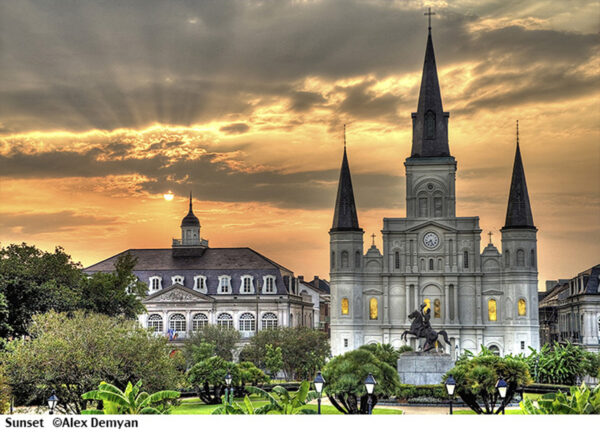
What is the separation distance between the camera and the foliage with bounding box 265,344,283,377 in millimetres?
78438

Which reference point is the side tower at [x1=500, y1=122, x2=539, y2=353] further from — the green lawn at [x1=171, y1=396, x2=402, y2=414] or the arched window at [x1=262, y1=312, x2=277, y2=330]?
the green lawn at [x1=171, y1=396, x2=402, y2=414]

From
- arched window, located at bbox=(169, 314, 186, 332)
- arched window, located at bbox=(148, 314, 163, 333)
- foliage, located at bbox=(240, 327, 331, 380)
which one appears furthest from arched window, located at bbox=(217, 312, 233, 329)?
foliage, located at bbox=(240, 327, 331, 380)

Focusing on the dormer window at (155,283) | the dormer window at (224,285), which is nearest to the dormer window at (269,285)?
the dormer window at (224,285)

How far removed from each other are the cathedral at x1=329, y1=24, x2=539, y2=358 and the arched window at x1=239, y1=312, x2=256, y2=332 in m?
12.0

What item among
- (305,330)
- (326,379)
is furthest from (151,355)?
(305,330)

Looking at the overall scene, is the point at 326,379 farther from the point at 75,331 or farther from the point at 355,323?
the point at 355,323

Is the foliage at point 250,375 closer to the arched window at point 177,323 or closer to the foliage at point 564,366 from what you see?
the foliage at point 564,366

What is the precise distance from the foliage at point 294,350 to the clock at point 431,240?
623 inches

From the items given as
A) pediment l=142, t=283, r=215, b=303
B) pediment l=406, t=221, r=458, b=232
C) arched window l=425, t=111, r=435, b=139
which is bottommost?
pediment l=142, t=283, r=215, b=303

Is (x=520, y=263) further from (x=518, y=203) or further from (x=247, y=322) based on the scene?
(x=247, y=322)

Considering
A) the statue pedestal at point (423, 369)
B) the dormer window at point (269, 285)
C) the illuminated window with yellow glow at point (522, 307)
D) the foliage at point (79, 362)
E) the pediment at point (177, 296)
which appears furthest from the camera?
the dormer window at point (269, 285)

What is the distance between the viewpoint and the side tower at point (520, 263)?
8906 centimetres
